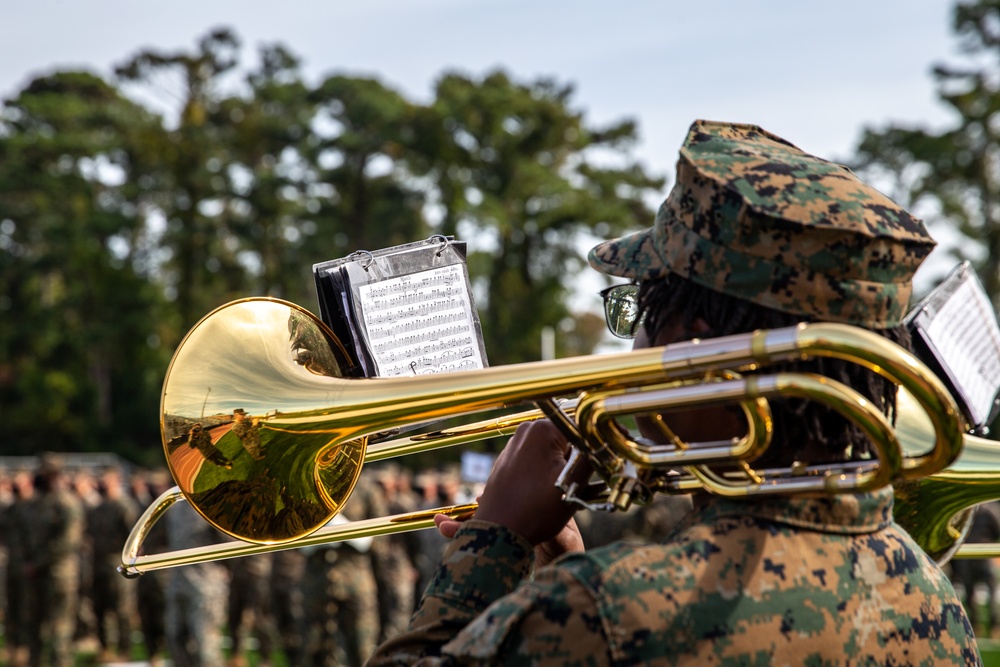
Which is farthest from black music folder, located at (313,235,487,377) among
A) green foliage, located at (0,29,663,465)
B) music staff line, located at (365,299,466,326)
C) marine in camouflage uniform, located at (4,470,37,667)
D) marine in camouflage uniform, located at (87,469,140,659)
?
green foliage, located at (0,29,663,465)

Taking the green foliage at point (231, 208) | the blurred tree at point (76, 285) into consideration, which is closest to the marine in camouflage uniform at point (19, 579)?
the green foliage at point (231, 208)

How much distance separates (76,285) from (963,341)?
4103cm

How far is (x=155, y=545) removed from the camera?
12.0m

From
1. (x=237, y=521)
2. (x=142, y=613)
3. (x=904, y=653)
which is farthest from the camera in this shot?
(x=142, y=613)

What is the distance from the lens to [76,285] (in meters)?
40.9

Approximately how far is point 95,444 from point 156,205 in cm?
904

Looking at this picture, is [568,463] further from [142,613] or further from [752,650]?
[142,613]

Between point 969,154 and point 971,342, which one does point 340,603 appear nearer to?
point 971,342

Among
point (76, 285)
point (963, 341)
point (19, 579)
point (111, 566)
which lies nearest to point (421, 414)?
point (963, 341)

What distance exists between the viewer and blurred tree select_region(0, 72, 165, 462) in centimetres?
3994

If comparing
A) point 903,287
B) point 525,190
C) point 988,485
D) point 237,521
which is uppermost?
point 525,190

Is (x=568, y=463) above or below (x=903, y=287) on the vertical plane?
below

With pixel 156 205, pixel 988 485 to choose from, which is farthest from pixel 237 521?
pixel 156 205

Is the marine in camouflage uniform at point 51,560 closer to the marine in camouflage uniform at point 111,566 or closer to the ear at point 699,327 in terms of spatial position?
the marine in camouflage uniform at point 111,566
